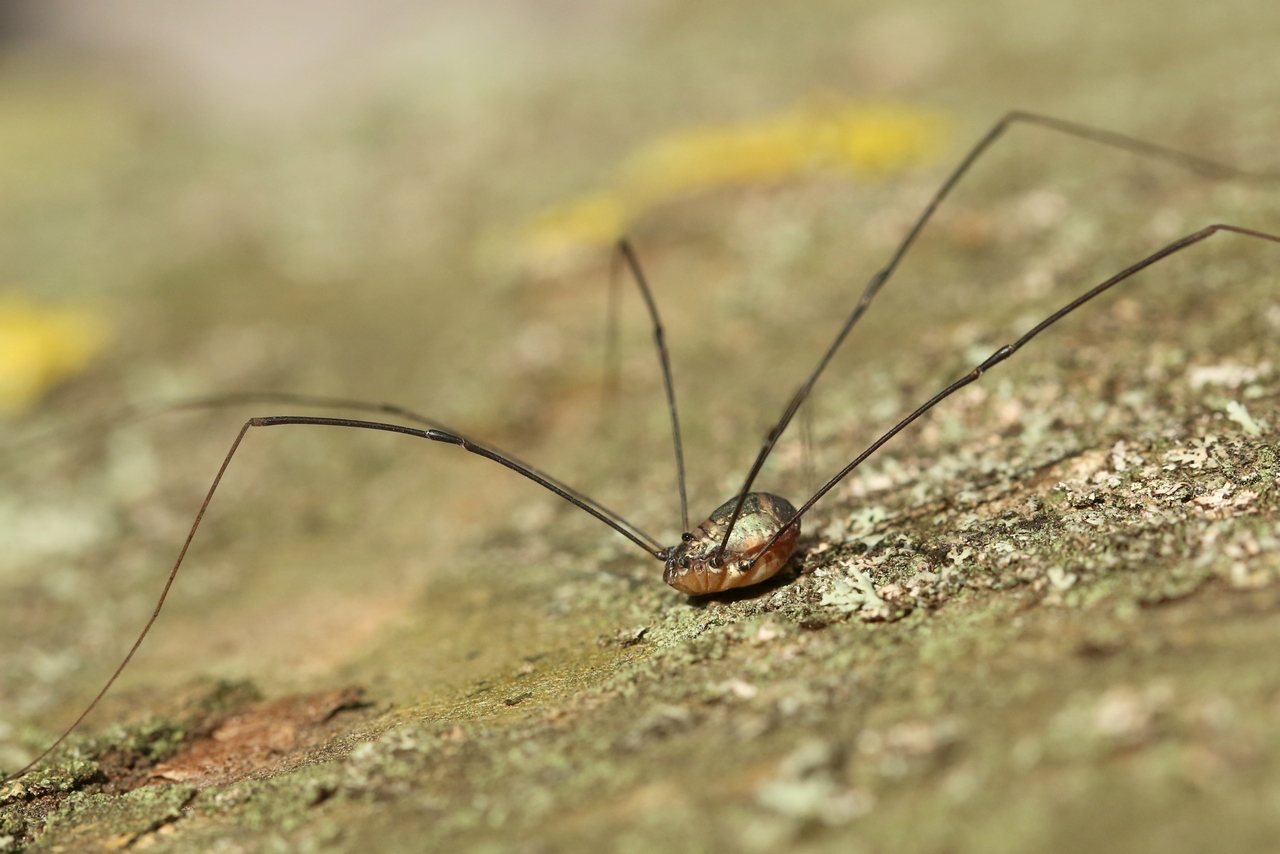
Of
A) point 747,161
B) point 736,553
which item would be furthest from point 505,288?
point 736,553

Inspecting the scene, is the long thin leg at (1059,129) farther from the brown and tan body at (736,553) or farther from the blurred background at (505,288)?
the brown and tan body at (736,553)

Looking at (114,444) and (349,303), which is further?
(349,303)

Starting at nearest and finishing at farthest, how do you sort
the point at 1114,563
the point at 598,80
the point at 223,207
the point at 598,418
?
the point at 1114,563 < the point at 598,418 < the point at 223,207 < the point at 598,80

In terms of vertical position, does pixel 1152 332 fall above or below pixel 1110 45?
below

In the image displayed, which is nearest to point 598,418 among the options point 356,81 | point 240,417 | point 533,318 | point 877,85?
point 533,318

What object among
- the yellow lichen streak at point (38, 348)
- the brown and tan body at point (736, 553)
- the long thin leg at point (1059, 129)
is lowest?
the brown and tan body at point (736, 553)

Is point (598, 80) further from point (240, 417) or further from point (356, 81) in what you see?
point (240, 417)

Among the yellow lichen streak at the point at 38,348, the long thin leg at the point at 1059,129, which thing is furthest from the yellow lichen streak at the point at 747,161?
the yellow lichen streak at the point at 38,348

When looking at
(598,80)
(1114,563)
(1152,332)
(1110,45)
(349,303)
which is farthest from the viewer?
(598,80)
